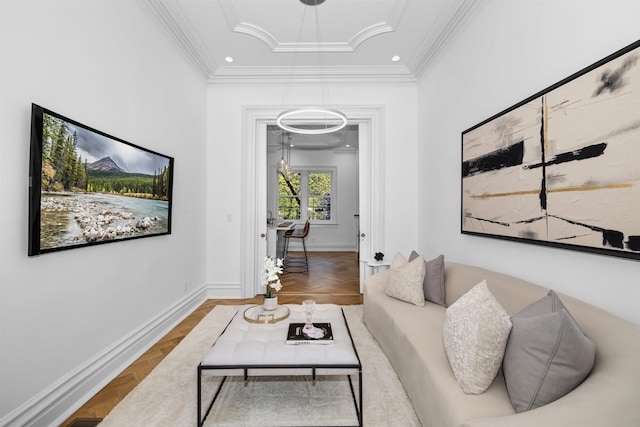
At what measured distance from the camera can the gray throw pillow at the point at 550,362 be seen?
1.04m

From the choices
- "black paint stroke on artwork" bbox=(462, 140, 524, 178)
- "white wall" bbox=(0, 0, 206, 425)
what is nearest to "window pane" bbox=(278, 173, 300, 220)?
"white wall" bbox=(0, 0, 206, 425)

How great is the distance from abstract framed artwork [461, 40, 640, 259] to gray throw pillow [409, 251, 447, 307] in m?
0.52

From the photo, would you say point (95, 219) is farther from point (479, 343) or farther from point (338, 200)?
point (338, 200)

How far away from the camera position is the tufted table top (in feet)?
4.84

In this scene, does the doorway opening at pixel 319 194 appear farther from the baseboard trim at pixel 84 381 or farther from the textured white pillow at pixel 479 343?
the textured white pillow at pixel 479 343

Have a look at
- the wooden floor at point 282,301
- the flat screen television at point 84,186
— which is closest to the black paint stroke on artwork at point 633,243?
the wooden floor at point 282,301

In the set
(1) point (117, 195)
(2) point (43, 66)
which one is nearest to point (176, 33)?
(2) point (43, 66)

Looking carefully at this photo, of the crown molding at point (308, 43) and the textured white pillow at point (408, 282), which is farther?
the crown molding at point (308, 43)

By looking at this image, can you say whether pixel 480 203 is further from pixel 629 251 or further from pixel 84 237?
pixel 84 237

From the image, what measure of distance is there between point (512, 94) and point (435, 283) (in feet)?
5.26

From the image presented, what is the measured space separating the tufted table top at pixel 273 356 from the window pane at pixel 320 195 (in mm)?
6410

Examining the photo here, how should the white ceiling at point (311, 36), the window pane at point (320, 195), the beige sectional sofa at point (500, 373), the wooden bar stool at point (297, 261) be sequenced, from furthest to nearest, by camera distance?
the window pane at point (320, 195) < the wooden bar stool at point (297, 261) < the white ceiling at point (311, 36) < the beige sectional sofa at point (500, 373)

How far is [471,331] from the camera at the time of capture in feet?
4.09

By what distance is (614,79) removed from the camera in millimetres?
1361
